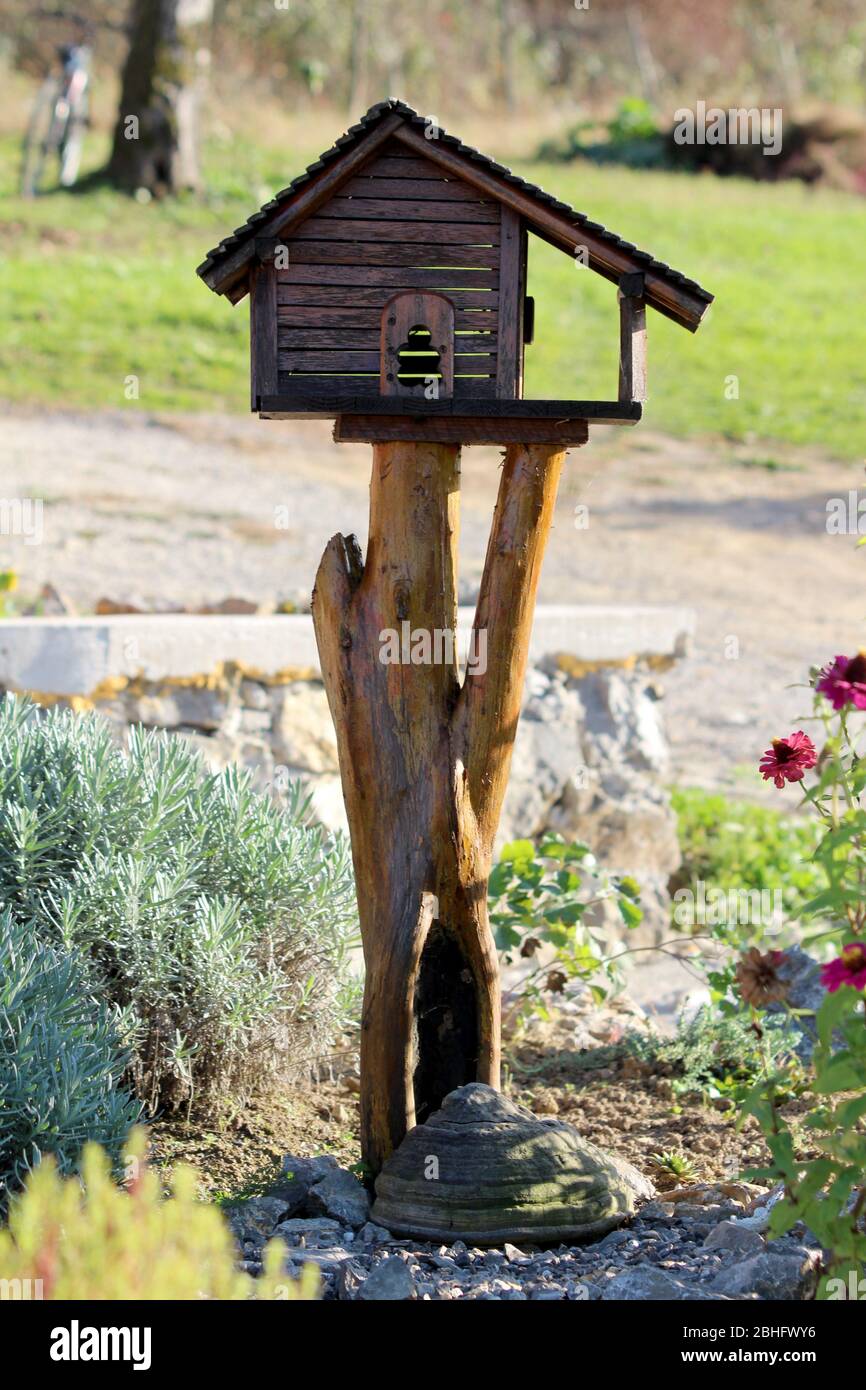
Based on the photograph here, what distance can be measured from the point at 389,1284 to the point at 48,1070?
0.82 metres

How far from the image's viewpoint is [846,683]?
2.70 meters

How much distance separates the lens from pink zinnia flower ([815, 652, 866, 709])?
2.68 metres

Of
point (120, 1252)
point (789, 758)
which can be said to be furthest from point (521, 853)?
point (120, 1252)

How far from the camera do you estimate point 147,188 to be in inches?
632

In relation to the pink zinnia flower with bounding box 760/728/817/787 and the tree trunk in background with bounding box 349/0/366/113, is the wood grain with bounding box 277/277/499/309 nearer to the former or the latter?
the pink zinnia flower with bounding box 760/728/817/787

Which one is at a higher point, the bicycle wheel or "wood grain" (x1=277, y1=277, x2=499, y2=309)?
the bicycle wheel

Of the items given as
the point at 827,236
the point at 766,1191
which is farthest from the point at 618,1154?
the point at 827,236

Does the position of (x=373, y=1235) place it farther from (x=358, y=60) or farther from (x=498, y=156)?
(x=358, y=60)

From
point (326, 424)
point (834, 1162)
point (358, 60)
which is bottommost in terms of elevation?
point (834, 1162)

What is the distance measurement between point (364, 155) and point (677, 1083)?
256cm

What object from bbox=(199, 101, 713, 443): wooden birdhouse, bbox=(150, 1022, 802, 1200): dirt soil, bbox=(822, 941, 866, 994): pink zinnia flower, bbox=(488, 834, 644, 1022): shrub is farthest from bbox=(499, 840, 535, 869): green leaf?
bbox=(822, 941, 866, 994): pink zinnia flower

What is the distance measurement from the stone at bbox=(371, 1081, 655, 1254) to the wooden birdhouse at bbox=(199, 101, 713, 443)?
151 cm

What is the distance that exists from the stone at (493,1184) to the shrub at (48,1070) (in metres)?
0.61

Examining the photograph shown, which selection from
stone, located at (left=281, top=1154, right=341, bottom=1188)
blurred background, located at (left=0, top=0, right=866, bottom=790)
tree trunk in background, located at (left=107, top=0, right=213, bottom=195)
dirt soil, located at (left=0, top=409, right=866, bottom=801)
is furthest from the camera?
tree trunk in background, located at (left=107, top=0, right=213, bottom=195)
